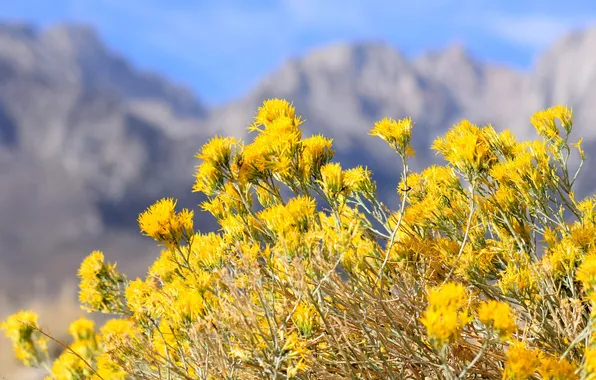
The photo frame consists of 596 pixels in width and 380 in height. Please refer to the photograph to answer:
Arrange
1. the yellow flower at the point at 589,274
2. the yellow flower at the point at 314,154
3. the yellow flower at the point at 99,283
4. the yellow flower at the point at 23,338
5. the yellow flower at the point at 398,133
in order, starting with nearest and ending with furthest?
the yellow flower at the point at 589,274, the yellow flower at the point at 314,154, the yellow flower at the point at 398,133, the yellow flower at the point at 99,283, the yellow flower at the point at 23,338

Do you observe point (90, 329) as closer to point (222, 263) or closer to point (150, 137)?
point (222, 263)

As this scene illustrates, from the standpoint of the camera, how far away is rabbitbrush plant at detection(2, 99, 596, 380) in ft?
6.50

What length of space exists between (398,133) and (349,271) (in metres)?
0.77

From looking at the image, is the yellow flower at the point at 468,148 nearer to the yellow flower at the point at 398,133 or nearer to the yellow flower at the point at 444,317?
the yellow flower at the point at 398,133

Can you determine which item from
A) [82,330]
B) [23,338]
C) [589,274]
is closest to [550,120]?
Answer: [589,274]

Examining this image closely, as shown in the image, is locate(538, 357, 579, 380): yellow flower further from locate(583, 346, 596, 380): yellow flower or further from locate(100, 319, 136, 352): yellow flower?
locate(100, 319, 136, 352): yellow flower

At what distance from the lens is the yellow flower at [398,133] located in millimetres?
2613

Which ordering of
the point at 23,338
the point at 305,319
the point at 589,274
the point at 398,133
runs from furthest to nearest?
the point at 23,338 → the point at 398,133 → the point at 305,319 → the point at 589,274

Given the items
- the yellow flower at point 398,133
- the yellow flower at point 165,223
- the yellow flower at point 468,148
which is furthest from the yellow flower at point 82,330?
the yellow flower at point 468,148

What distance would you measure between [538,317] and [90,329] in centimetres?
269

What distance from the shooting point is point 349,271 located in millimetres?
2193

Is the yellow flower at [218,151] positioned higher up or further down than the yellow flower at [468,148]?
higher up

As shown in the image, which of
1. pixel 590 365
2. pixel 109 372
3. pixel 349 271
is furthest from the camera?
pixel 109 372

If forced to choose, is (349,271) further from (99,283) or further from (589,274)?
(99,283)
